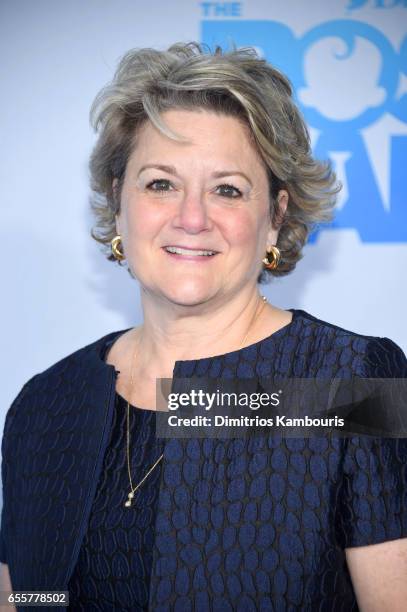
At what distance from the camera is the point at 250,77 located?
170 centimetres

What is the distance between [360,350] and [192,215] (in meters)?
0.46

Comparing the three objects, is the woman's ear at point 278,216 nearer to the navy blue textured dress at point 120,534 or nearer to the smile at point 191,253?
the smile at point 191,253

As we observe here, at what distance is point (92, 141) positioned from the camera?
243 centimetres

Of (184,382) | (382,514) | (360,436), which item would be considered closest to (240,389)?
(184,382)

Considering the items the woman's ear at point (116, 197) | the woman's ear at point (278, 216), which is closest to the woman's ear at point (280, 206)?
the woman's ear at point (278, 216)

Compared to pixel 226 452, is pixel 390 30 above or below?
above

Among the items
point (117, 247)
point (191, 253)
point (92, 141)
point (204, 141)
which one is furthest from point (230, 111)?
point (92, 141)

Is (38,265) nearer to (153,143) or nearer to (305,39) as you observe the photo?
(153,143)

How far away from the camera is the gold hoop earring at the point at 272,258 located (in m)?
1.83

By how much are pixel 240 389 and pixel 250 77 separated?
70 centimetres

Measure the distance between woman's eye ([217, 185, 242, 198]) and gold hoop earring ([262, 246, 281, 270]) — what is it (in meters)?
0.20

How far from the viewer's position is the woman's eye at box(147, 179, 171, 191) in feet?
5.54

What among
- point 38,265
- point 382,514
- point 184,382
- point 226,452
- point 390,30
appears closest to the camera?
point 382,514

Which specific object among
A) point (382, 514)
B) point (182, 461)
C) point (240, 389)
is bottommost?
point (382, 514)
